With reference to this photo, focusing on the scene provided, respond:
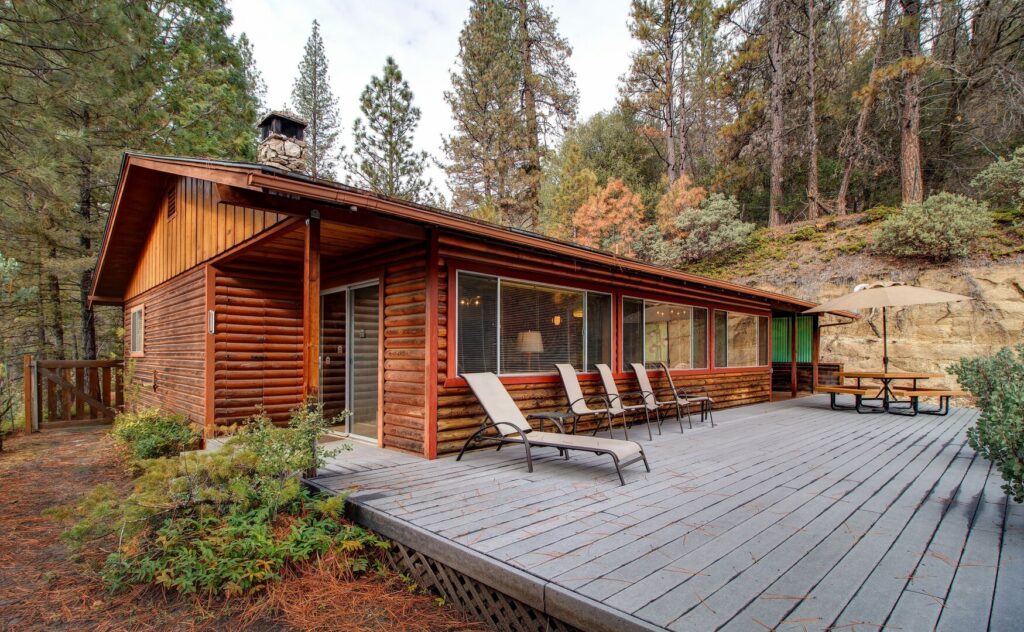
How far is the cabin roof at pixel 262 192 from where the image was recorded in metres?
3.34

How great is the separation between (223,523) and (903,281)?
14486 millimetres

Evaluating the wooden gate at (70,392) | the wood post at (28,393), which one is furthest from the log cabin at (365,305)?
the wood post at (28,393)

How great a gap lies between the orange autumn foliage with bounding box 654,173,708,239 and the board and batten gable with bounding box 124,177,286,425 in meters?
14.2

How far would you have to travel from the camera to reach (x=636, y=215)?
16.9 m

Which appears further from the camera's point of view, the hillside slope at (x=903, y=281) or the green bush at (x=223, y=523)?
the hillside slope at (x=903, y=281)

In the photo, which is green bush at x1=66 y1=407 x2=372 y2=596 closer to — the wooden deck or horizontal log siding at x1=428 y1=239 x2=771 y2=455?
the wooden deck

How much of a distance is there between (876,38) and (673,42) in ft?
20.5

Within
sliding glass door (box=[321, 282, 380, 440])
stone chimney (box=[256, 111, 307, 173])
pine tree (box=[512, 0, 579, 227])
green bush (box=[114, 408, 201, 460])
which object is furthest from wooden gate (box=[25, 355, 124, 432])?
pine tree (box=[512, 0, 579, 227])

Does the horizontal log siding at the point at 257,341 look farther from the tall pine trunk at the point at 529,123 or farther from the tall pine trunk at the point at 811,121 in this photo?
the tall pine trunk at the point at 811,121

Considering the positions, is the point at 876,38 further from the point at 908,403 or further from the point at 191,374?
the point at 191,374

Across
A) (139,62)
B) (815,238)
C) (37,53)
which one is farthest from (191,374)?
(815,238)

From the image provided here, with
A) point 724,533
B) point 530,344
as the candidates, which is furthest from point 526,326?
point 724,533

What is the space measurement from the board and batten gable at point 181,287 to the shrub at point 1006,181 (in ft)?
51.9

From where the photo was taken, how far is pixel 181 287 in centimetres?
716
